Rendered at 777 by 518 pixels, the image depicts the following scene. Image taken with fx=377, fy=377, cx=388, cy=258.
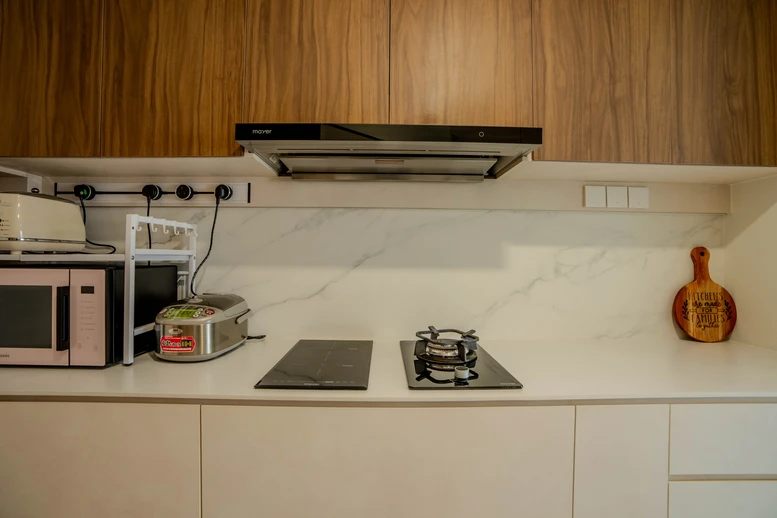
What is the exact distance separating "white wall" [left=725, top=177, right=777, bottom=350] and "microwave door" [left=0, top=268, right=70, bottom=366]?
221cm

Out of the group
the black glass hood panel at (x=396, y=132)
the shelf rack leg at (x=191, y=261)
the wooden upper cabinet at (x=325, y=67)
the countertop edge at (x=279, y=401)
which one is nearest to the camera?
the countertop edge at (x=279, y=401)

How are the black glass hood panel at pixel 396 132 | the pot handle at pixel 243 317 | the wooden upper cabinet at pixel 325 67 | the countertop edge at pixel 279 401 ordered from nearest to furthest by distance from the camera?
the countertop edge at pixel 279 401 < the black glass hood panel at pixel 396 132 < the wooden upper cabinet at pixel 325 67 < the pot handle at pixel 243 317

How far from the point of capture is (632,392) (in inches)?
35.4

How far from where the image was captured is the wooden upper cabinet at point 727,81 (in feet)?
3.80

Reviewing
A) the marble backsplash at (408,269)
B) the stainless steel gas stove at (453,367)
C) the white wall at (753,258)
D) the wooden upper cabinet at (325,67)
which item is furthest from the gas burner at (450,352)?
the white wall at (753,258)

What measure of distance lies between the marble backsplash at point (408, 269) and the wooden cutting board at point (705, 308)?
140 mm

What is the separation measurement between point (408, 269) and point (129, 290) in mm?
903

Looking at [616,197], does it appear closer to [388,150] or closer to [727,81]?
[727,81]

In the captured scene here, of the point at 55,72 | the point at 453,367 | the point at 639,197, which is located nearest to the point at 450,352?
the point at 453,367

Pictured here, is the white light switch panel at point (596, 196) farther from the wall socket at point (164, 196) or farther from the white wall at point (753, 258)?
the wall socket at point (164, 196)

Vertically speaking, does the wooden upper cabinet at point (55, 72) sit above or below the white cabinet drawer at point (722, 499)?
above

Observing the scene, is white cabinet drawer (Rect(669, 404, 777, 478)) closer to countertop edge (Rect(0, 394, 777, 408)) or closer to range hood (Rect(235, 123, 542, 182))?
countertop edge (Rect(0, 394, 777, 408))

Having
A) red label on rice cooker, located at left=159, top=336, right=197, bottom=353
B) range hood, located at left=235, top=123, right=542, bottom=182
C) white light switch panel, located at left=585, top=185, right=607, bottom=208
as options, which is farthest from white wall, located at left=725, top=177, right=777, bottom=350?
red label on rice cooker, located at left=159, top=336, right=197, bottom=353

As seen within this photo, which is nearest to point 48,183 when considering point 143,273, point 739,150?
point 143,273
